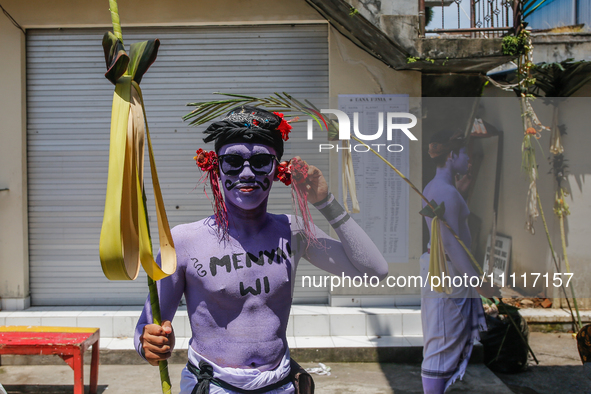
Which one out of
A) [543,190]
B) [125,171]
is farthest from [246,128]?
[543,190]

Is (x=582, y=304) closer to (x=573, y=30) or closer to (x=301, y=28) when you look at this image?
(x=573, y=30)

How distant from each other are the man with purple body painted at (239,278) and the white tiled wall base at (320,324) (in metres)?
3.11

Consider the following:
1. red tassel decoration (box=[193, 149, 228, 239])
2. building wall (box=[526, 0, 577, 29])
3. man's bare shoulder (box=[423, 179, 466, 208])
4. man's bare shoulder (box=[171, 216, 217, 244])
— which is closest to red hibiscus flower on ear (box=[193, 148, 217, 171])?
red tassel decoration (box=[193, 149, 228, 239])

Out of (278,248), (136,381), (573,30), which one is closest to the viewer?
(278,248)

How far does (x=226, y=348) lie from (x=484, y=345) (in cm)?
369

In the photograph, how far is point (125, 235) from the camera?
71.3 inches

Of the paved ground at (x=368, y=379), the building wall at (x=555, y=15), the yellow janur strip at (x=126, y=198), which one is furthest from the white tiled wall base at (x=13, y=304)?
the building wall at (x=555, y=15)

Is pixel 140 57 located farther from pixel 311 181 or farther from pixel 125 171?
pixel 311 181

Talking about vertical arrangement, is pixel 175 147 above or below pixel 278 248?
above

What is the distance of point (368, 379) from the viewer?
16.5 feet

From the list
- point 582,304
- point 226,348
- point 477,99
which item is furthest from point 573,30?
point 226,348

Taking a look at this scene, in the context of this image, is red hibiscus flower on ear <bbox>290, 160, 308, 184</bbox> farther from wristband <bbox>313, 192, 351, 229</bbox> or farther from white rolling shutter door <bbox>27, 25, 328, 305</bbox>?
white rolling shutter door <bbox>27, 25, 328, 305</bbox>

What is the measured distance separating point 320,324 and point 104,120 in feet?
11.8

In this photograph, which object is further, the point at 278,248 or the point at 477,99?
the point at 477,99
